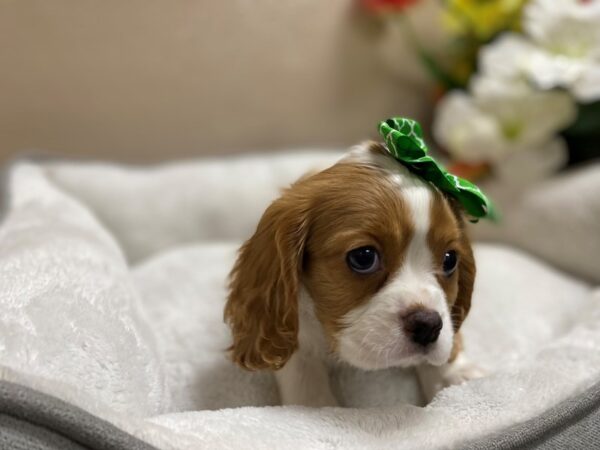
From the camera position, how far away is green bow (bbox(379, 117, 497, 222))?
1130 mm

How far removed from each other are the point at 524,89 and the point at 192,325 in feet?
4.06

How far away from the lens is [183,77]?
7.45 feet

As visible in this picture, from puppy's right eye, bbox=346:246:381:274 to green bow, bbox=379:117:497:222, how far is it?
0.56 ft

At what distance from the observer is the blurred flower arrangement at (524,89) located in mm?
2006

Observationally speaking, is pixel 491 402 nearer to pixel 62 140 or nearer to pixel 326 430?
pixel 326 430

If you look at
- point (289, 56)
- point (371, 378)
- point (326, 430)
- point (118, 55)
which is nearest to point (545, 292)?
point (371, 378)

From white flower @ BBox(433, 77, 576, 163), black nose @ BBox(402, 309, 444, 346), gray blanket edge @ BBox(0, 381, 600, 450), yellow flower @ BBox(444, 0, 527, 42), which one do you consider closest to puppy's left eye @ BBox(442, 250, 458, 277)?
black nose @ BBox(402, 309, 444, 346)

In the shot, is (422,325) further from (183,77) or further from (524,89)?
(183,77)

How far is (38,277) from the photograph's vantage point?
1252 millimetres

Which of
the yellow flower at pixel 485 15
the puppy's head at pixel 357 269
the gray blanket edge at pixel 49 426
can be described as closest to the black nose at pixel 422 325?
the puppy's head at pixel 357 269

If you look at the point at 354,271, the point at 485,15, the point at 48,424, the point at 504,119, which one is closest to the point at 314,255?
the point at 354,271

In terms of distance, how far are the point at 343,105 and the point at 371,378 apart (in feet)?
4.57

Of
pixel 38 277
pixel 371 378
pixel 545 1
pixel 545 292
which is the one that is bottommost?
pixel 545 292

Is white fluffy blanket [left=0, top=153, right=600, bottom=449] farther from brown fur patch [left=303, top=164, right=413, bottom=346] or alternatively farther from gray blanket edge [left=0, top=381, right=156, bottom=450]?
brown fur patch [left=303, top=164, right=413, bottom=346]
